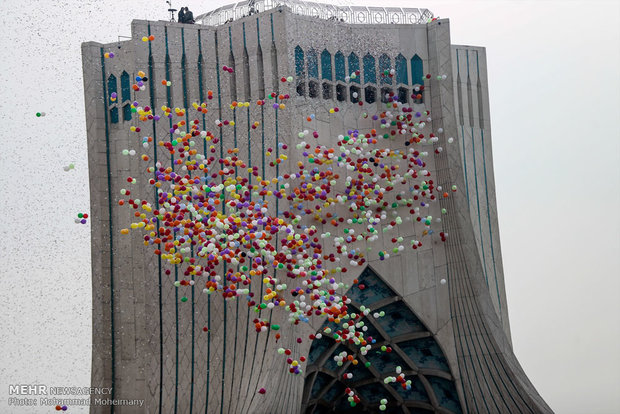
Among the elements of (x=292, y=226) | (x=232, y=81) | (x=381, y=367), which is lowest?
(x=381, y=367)

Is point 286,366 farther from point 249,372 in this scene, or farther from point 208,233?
point 208,233

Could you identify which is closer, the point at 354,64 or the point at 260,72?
the point at 260,72

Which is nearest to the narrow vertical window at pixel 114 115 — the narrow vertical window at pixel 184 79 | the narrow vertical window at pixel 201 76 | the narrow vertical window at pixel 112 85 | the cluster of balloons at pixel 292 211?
the narrow vertical window at pixel 112 85

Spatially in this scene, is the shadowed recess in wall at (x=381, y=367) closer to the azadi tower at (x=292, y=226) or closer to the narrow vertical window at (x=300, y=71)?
the azadi tower at (x=292, y=226)

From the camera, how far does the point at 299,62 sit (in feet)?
53.7

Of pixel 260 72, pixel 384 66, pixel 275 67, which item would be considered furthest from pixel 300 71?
pixel 384 66

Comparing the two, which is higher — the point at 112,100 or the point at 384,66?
the point at 384,66

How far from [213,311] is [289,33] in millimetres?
4176

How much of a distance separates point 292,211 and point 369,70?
8.46 ft

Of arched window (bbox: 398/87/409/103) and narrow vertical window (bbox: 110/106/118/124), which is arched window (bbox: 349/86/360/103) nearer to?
arched window (bbox: 398/87/409/103)

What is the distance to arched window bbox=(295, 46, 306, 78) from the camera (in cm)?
1633

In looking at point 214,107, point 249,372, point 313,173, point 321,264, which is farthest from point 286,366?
point 214,107

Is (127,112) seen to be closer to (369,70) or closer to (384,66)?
(369,70)

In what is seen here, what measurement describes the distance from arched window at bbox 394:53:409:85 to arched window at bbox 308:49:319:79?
1317 millimetres
